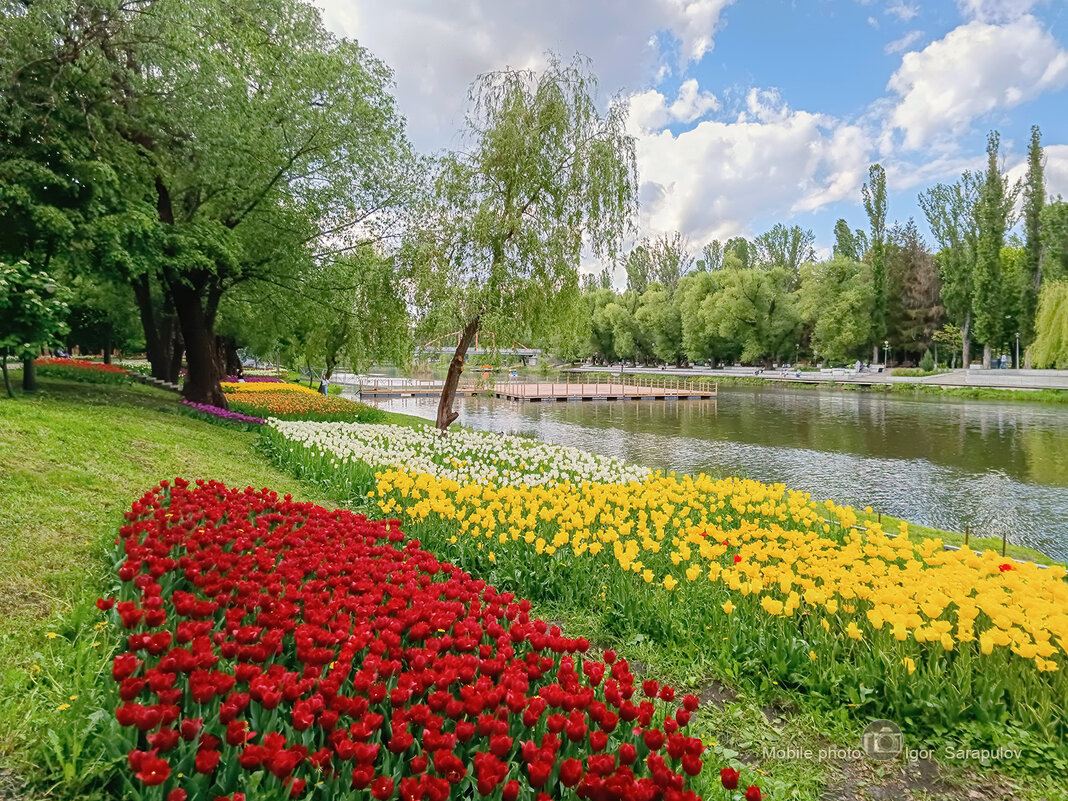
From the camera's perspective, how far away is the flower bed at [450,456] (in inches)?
346

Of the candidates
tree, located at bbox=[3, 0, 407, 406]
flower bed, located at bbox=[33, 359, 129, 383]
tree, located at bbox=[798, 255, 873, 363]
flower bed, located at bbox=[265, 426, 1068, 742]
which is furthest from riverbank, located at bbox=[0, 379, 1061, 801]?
tree, located at bbox=[798, 255, 873, 363]

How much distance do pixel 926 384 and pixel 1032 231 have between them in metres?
16.9

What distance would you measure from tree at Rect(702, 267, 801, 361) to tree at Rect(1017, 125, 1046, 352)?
19.8 meters

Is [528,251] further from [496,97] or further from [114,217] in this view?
[114,217]

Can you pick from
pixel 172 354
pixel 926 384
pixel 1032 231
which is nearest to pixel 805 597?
pixel 172 354

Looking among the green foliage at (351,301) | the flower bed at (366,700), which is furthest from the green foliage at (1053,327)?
the flower bed at (366,700)

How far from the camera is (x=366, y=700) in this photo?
2473mm

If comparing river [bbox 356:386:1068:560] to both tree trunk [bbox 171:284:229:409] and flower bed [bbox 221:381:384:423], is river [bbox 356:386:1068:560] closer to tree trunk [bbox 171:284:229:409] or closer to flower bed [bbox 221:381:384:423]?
flower bed [bbox 221:381:384:423]

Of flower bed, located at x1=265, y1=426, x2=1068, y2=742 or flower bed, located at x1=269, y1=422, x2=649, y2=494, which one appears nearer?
flower bed, located at x1=265, y1=426, x2=1068, y2=742

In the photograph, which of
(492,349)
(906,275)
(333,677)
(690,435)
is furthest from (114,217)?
(906,275)

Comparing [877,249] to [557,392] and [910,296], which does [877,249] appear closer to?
[910,296]

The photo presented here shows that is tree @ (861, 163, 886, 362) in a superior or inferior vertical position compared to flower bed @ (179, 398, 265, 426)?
superior

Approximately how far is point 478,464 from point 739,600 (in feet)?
18.8

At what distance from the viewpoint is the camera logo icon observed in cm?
329
